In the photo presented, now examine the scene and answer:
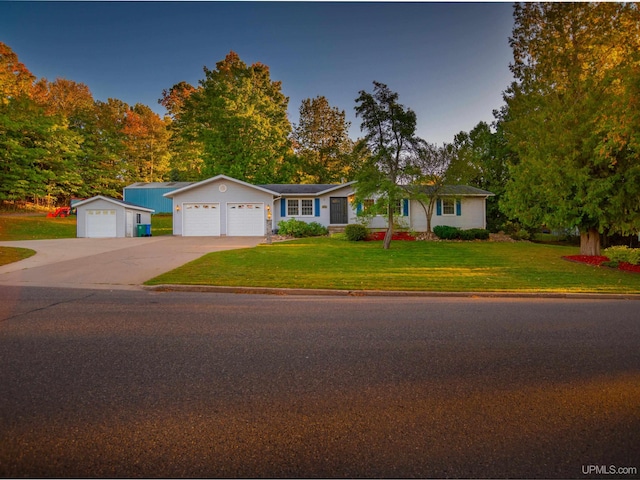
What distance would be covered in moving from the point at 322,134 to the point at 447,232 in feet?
92.9

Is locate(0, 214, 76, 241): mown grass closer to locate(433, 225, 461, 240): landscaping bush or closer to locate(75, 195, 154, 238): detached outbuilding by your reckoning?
locate(75, 195, 154, 238): detached outbuilding

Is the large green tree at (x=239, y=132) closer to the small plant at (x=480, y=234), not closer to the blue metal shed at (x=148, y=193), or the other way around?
the blue metal shed at (x=148, y=193)

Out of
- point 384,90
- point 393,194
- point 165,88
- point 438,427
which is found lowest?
point 438,427

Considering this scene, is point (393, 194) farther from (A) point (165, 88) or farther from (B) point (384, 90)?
(A) point (165, 88)

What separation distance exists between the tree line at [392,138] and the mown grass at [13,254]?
14.2m

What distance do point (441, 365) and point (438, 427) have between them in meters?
1.25

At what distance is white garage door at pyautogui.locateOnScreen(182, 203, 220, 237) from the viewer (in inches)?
1036

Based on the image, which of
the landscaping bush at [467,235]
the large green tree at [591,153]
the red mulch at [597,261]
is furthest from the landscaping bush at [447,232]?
the red mulch at [597,261]

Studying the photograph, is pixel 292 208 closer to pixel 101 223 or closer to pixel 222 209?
pixel 222 209

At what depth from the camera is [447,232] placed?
950 inches

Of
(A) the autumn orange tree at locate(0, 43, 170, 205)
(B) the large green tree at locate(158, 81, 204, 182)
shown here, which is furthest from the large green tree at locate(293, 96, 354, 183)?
(A) the autumn orange tree at locate(0, 43, 170, 205)

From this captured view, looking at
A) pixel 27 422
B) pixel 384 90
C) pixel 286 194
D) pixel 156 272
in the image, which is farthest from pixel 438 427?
pixel 286 194

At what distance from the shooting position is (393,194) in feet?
53.6

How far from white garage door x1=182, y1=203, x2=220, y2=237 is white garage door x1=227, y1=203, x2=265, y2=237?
3.15 feet
